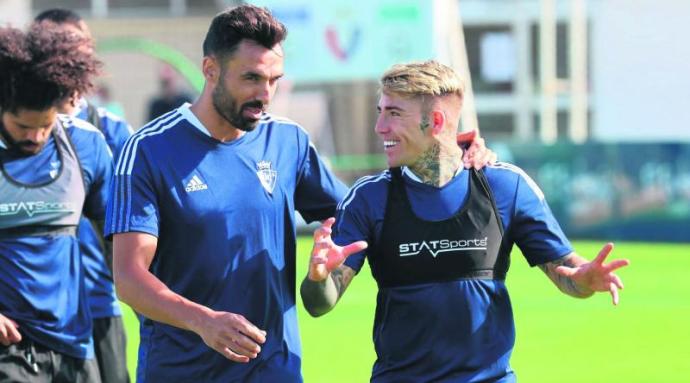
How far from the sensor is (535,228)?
5.73 m

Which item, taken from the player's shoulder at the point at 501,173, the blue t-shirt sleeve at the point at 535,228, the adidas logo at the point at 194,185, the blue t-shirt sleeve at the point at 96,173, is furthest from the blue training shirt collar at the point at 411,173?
the blue t-shirt sleeve at the point at 96,173

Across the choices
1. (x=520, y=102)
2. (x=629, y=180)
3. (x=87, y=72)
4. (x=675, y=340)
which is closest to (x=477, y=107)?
(x=520, y=102)

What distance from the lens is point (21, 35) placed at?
21.7 ft

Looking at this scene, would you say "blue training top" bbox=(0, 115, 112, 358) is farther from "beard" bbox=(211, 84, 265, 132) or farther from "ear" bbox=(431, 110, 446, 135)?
"ear" bbox=(431, 110, 446, 135)

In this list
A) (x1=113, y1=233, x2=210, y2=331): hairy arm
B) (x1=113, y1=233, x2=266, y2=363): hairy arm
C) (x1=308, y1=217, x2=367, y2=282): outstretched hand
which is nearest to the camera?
(x1=113, y1=233, x2=266, y2=363): hairy arm

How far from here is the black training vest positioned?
5.58m

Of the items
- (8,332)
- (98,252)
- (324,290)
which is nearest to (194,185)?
(324,290)

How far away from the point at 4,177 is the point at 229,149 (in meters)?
1.36

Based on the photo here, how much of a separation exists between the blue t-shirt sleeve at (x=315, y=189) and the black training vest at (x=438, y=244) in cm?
36

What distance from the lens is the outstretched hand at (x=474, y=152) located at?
580 centimetres

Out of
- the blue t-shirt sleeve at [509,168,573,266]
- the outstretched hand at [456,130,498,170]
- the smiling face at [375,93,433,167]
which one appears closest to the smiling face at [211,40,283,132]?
the smiling face at [375,93,433,167]

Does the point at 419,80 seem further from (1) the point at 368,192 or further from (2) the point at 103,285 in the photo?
(2) the point at 103,285

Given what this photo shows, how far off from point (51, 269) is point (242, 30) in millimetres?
1660

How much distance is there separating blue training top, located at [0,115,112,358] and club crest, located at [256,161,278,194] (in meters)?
1.31
